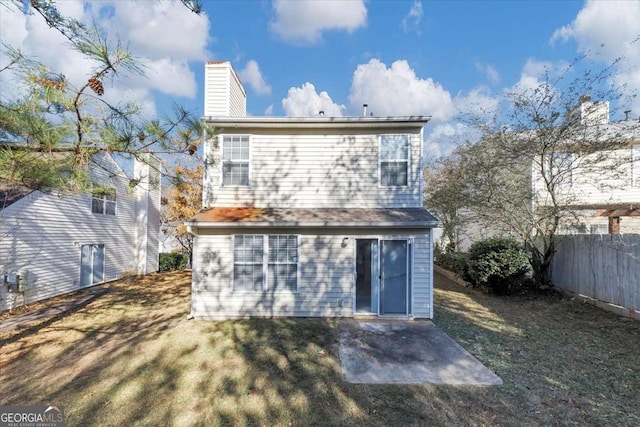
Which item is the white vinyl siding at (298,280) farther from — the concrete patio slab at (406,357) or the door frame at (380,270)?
the concrete patio slab at (406,357)

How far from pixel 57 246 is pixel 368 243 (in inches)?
448

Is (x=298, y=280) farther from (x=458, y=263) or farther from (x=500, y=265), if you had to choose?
(x=458, y=263)

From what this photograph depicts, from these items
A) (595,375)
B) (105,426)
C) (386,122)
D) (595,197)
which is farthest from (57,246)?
(595,197)

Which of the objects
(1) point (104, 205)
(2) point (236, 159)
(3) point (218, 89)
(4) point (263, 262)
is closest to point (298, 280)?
(4) point (263, 262)

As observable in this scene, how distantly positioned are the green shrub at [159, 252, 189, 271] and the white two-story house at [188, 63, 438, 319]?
39.5 feet

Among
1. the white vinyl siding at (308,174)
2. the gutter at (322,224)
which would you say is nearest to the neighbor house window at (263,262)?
the gutter at (322,224)

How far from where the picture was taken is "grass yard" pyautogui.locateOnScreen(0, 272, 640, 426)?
3.72 metres

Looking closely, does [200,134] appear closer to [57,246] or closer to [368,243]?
[368,243]

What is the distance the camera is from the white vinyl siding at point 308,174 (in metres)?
8.23

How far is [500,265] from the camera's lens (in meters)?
9.38

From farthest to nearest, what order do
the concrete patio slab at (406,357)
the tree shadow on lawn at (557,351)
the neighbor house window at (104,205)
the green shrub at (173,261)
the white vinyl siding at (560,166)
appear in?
1. the green shrub at (173,261)
2. the neighbor house window at (104,205)
3. the white vinyl siding at (560,166)
4. the concrete patio slab at (406,357)
5. the tree shadow on lawn at (557,351)

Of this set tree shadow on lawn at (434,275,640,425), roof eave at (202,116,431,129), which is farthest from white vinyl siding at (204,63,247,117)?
tree shadow on lawn at (434,275,640,425)

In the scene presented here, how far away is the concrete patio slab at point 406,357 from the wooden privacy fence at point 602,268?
188 inches

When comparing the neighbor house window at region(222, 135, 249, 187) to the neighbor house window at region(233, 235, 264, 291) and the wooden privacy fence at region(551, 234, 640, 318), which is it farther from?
the wooden privacy fence at region(551, 234, 640, 318)
